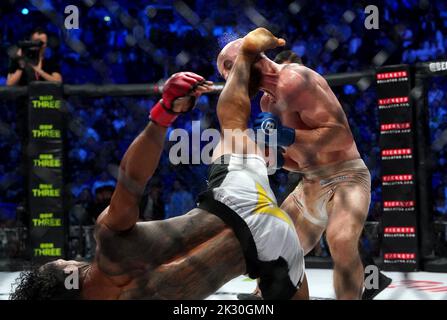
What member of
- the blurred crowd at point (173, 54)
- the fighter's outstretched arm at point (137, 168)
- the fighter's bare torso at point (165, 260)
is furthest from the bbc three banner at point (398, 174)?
the fighter's outstretched arm at point (137, 168)

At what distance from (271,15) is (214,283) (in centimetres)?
452

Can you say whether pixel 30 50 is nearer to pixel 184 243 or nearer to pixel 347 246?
pixel 347 246

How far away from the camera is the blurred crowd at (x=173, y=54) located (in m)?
5.23

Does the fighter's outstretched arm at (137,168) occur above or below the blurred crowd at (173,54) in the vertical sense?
below

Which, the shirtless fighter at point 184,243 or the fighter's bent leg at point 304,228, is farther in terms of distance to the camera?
the fighter's bent leg at point 304,228

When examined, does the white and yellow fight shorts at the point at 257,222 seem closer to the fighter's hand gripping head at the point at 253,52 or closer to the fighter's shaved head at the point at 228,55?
the fighter's hand gripping head at the point at 253,52

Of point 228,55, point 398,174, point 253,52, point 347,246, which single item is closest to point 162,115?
point 253,52

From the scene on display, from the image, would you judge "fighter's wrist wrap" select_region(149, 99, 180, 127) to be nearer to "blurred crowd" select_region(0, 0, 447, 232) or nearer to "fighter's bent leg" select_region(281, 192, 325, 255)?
"fighter's bent leg" select_region(281, 192, 325, 255)

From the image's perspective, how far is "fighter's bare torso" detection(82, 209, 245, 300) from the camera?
165 cm

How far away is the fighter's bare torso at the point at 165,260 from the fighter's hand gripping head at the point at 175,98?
0.28m

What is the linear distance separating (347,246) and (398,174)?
2027 mm

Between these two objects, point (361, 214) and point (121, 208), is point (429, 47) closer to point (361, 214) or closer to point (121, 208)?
point (361, 214)

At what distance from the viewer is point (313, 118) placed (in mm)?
2617

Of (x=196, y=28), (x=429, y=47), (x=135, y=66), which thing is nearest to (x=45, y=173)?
(x=135, y=66)
